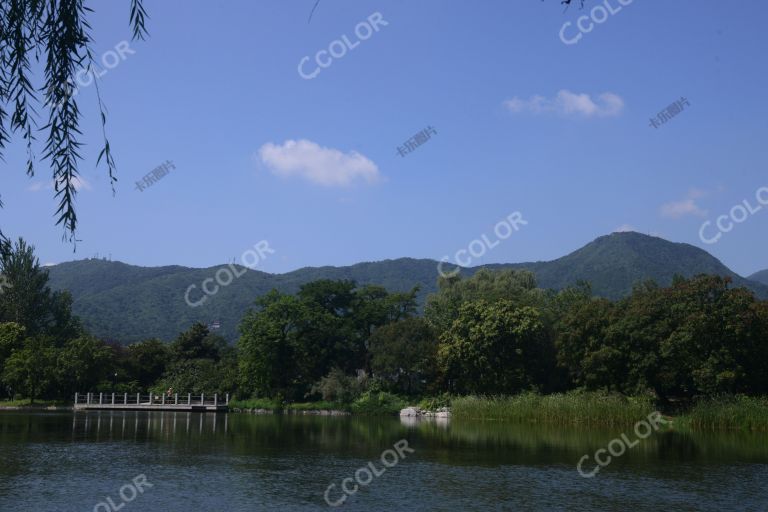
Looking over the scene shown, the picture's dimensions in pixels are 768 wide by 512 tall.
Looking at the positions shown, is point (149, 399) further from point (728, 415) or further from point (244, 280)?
point (244, 280)

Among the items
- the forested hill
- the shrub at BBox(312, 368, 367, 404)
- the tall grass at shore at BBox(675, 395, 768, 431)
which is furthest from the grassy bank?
the forested hill

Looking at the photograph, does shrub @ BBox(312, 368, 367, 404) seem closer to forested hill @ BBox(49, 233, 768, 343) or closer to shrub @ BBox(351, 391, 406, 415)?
shrub @ BBox(351, 391, 406, 415)

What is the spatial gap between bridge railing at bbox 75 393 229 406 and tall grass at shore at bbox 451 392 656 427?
21073 mm

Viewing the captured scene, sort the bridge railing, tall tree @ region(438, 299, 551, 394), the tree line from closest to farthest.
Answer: the tree line < tall tree @ region(438, 299, 551, 394) < the bridge railing

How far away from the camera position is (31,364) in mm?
53406

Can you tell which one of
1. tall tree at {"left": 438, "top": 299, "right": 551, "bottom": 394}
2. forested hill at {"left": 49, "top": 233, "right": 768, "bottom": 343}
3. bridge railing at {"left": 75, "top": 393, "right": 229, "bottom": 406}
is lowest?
bridge railing at {"left": 75, "top": 393, "right": 229, "bottom": 406}

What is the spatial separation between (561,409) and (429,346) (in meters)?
Result: 14.3

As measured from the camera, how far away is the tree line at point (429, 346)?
39.1 metres

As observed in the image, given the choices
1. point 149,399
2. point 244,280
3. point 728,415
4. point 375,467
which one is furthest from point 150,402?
point 244,280

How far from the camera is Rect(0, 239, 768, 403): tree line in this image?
128 feet

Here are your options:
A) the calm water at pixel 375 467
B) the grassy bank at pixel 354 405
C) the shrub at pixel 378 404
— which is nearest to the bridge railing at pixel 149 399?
the grassy bank at pixel 354 405

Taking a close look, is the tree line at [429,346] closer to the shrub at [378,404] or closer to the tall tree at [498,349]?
the tall tree at [498,349]

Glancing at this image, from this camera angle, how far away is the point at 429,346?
50281 mm

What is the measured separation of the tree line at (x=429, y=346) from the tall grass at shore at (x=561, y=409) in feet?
9.53
